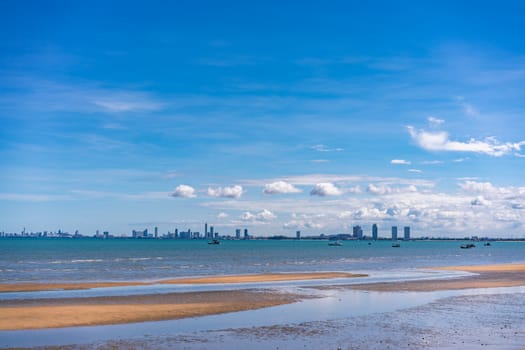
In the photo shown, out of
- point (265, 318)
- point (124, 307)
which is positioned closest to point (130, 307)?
point (124, 307)

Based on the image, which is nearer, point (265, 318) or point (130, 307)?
point (265, 318)

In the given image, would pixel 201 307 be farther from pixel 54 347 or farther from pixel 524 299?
pixel 524 299

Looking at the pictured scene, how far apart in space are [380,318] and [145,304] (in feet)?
52.0

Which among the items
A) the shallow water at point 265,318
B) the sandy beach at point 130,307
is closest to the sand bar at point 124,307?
the sandy beach at point 130,307

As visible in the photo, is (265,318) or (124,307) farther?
(124,307)

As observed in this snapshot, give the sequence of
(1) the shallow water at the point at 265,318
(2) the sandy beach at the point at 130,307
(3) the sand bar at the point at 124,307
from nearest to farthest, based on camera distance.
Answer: (1) the shallow water at the point at 265,318 → (3) the sand bar at the point at 124,307 → (2) the sandy beach at the point at 130,307

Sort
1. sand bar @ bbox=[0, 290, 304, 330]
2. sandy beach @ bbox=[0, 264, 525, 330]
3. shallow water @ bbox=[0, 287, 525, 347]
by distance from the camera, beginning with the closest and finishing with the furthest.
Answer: shallow water @ bbox=[0, 287, 525, 347] → sand bar @ bbox=[0, 290, 304, 330] → sandy beach @ bbox=[0, 264, 525, 330]

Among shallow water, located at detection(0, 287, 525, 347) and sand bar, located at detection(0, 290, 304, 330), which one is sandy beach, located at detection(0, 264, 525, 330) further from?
shallow water, located at detection(0, 287, 525, 347)

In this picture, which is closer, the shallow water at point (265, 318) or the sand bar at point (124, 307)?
the shallow water at point (265, 318)

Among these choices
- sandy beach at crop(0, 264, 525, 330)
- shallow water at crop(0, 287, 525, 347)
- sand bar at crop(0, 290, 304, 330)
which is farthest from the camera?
sandy beach at crop(0, 264, 525, 330)

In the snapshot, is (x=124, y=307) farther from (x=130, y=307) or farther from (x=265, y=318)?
(x=265, y=318)

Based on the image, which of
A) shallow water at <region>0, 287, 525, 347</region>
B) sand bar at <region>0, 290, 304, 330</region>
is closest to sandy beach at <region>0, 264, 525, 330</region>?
sand bar at <region>0, 290, 304, 330</region>

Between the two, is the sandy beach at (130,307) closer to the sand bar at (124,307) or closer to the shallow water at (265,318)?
the sand bar at (124,307)

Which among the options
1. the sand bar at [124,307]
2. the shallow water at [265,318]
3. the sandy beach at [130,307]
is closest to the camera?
the shallow water at [265,318]
